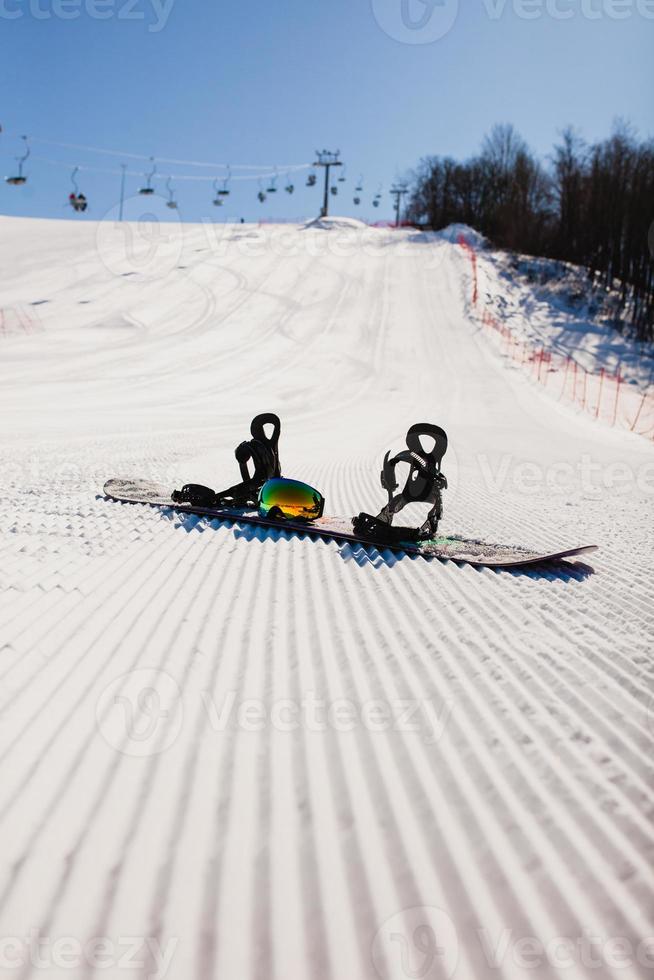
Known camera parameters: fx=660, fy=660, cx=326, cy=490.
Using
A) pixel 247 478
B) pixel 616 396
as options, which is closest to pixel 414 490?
pixel 247 478

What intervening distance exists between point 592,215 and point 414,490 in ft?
171

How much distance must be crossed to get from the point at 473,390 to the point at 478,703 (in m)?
22.8

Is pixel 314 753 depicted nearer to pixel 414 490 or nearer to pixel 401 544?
pixel 401 544

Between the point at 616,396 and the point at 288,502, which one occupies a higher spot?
the point at 616,396

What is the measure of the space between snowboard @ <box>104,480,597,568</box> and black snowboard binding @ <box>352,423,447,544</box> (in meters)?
0.07

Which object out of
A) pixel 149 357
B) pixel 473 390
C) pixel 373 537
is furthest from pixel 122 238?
pixel 373 537

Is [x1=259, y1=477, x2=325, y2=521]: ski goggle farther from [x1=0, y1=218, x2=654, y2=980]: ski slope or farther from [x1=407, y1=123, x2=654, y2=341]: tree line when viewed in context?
[x1=407, y1=123, x2=654, y2=341]: tree line

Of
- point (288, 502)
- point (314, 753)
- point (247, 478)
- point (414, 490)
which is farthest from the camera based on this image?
point (247, 478)

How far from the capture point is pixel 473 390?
24.6 m

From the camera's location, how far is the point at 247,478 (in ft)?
22.6

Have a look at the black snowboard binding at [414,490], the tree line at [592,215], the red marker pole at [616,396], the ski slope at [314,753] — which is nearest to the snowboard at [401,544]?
the black snowboard binding at [414,490]

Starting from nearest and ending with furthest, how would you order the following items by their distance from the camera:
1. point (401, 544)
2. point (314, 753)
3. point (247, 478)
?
1. point (314, 753)
2. point (401, 544)
3. point (247, 478)

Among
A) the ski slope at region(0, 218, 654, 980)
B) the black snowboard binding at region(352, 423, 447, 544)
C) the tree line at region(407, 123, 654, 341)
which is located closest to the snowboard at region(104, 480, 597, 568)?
the black snowboard binding at region(352, 423, 447, 544)

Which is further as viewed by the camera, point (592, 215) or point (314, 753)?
point (592, 215)
